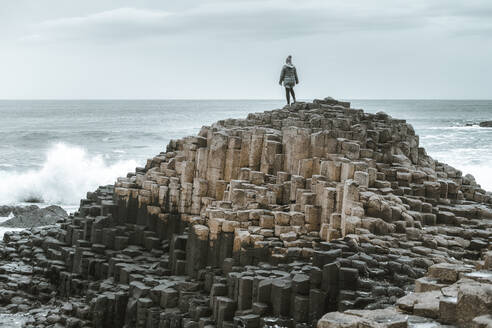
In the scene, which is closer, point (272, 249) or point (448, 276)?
point (448, 276)

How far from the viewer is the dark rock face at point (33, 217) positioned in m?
27.7

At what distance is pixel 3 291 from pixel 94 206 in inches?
171

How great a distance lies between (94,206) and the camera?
21906 millimetres

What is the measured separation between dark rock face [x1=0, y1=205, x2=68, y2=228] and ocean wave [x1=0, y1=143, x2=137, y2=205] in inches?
262

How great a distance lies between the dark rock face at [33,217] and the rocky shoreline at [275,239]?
3.87 m

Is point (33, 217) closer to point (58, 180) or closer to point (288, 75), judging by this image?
point (58, 180)

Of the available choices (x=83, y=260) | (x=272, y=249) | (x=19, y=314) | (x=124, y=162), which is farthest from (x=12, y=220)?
(x=124, y=162)

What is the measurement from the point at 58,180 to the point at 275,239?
27558 mm

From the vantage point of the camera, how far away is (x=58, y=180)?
132 ft

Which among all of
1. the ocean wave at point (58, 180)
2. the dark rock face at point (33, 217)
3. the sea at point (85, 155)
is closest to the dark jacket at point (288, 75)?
the dark rock face at point (33, 217)

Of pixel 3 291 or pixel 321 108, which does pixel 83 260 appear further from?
pixel 321 108

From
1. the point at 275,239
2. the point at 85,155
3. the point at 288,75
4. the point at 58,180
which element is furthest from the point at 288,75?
the point at 85,155

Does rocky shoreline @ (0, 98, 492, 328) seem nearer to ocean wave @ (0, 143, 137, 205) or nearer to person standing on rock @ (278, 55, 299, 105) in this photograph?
person standing on rock @ (278, 55, 299, 105)

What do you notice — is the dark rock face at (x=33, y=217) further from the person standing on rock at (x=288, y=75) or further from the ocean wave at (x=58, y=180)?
the person standing on rock at (x=288, y=75)
